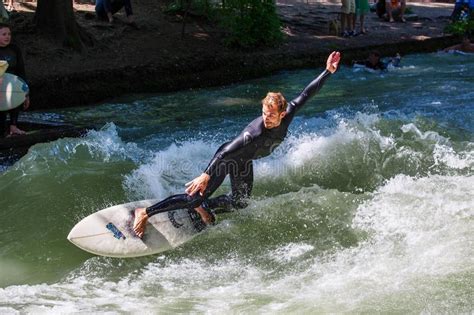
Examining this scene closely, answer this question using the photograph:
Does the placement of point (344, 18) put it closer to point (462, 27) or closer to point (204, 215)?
point (462, 27)

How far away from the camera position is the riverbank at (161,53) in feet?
42.8

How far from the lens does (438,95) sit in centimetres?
1221

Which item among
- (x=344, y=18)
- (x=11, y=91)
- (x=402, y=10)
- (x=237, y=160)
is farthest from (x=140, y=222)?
(x=402, y=10)

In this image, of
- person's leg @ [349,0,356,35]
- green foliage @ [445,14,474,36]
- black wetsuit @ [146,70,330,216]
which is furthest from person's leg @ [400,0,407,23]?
black wetsuit @ [146,70,330,216]

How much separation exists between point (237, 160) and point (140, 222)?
3.34 ft

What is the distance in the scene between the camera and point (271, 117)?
6332 mm

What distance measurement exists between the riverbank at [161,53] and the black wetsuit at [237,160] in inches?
252

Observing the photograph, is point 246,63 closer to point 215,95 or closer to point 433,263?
point 215,95

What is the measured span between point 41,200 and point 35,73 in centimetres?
567

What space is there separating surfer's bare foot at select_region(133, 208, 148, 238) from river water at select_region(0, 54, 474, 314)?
0.28m

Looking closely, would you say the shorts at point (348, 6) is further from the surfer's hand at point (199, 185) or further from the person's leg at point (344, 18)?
the surfer's hand at point (199, 185)

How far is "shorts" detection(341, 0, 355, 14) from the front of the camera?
16.7 metres

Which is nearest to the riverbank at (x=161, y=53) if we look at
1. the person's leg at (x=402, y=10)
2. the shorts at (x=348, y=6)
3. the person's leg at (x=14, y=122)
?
the shorts at (x=348, y=6)

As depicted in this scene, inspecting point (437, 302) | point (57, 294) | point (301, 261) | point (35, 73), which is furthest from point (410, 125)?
point (35, 73)
